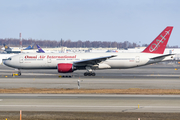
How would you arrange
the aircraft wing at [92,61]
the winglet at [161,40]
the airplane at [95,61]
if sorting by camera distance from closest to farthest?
the aircraft wing at [92,61] < the airplane at [95,61] < the winglet at [161,40]

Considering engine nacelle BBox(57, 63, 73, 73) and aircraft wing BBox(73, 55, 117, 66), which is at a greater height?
aircraft wing BBox(73, 55, 117, 66)

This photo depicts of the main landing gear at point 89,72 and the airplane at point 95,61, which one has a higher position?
the airplane at point 95,61

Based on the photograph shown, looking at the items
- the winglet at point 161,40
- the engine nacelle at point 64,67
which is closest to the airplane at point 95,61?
the winglet at point 161,40

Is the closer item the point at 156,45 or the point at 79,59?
the point at 79,59

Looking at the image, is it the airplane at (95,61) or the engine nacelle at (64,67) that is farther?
the airplane at (95,61)

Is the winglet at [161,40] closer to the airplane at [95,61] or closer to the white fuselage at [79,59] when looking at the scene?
the airplane at [95,61]

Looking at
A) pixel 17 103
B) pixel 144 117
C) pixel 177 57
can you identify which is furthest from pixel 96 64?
pixel 177 57

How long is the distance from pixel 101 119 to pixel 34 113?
435 centimetres

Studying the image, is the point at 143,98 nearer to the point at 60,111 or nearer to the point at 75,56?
the point at 60,111

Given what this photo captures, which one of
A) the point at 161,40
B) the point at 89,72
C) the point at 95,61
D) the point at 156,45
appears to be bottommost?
the point at 89,72

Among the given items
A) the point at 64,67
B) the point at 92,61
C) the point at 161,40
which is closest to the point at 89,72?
the point at 92,61

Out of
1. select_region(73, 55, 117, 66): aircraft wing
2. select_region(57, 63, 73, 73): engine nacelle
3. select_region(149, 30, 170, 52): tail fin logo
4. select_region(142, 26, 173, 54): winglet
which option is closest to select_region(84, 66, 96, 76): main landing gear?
select_region(73, 55, 117, 66): aircraft wing

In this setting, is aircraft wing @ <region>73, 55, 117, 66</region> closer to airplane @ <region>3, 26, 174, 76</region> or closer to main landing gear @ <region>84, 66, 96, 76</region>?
airplane @ <region>3, 26, 174, 76</region>

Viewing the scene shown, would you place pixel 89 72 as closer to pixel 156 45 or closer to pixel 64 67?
pixel 64 67
